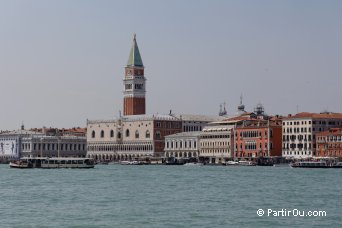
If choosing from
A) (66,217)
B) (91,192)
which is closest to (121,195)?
(91,192)

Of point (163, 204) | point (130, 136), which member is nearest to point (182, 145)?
point (130, 136)

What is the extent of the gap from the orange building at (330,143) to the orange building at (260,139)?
20.3 ft

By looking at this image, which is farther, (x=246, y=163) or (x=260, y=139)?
(x=260, y=139)

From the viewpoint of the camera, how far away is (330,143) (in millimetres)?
82812

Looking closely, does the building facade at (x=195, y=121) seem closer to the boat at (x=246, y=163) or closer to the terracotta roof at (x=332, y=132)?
the boat at (x=246, y=163)

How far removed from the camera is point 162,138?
106 meters

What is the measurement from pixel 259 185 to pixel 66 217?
17879mm

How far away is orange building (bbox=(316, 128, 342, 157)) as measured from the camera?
269 ft

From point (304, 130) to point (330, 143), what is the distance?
396 centimetres

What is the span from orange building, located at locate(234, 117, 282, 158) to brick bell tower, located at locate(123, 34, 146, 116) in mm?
24769

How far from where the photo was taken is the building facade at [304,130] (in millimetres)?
85375

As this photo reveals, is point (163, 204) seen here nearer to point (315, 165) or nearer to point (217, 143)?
point (315, 165)

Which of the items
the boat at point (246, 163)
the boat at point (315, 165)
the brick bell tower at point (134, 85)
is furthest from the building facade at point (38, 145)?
the boat at point (315, 165)

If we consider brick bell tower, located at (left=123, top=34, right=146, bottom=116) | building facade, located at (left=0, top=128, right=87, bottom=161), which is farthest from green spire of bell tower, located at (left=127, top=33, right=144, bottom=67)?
building facade, located at (left=0, top=128, right=87, bottom=161)
